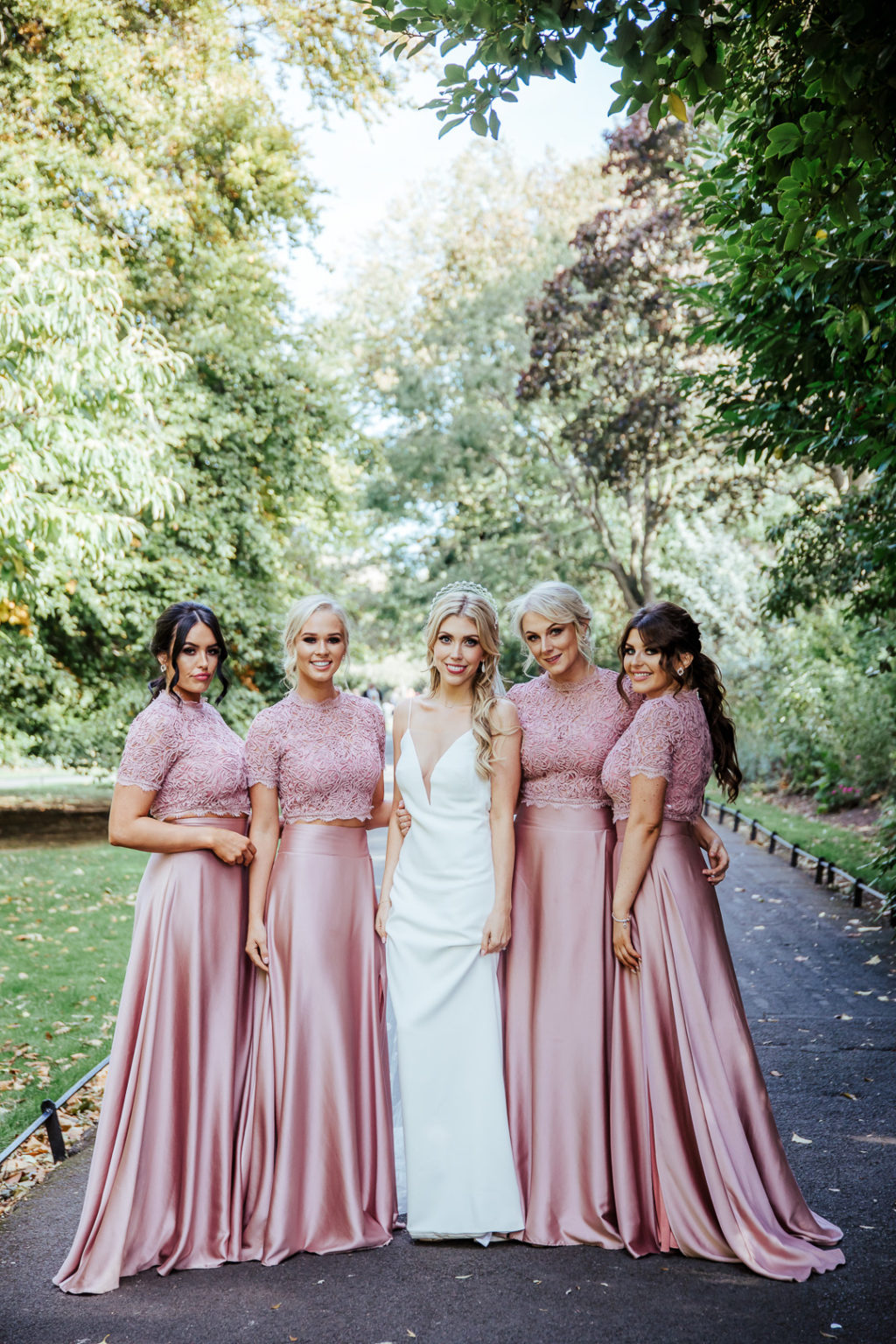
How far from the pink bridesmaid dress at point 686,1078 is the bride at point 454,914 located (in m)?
0.49

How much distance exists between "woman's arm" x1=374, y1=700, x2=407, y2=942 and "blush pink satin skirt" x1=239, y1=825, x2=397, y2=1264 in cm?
6

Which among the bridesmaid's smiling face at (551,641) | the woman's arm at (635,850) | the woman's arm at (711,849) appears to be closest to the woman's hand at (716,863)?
the woman's arm at (711,849)

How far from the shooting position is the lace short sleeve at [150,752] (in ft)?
15.0

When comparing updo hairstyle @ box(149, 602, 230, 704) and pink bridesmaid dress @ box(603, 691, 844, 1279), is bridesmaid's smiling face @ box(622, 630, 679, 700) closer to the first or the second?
pink bridesmaid dress @ box(603, 691, 844, 1279)

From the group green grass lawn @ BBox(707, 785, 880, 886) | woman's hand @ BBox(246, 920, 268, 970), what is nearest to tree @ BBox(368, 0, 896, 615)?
woman's hand @ BBox(246, 920, 268, 970)

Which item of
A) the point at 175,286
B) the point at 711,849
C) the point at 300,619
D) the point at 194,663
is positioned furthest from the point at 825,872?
the point at 175,286

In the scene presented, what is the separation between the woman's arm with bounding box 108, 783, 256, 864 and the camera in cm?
452

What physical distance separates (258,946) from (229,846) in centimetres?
43

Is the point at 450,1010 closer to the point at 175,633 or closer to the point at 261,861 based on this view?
the point at 261,861

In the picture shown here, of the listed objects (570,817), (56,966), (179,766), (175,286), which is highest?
(175,286)

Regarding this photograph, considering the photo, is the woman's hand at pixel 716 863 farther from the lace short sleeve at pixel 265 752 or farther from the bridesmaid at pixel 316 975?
the lace short sleeve at pixel 265 752

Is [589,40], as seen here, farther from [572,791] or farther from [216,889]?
[216,889]

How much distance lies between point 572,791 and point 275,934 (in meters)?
1.38

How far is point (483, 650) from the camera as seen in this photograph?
15.9 ft
